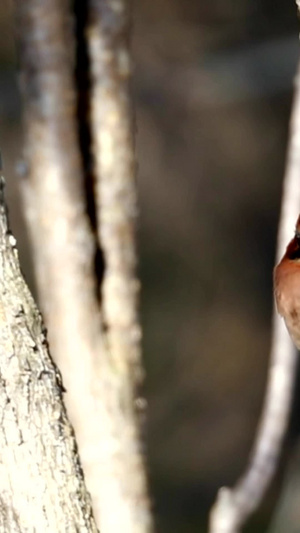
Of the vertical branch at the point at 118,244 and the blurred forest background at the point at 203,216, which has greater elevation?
the vertical branch at the point at 118,244

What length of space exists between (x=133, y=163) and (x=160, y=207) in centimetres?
275

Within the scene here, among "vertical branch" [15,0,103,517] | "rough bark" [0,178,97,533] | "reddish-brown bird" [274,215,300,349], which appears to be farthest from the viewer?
"vertical branch" [15,0,103,517]

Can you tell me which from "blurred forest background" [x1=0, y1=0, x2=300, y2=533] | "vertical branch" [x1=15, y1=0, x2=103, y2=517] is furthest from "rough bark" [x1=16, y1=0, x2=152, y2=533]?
"blurred forest background" [x1=0, y1=0, x2=300, y2=533]

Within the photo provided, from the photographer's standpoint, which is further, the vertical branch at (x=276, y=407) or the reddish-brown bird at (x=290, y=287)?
the vertical branch at (x=276, y=407)

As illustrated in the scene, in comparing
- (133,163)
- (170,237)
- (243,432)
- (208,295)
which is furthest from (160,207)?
(133,163)

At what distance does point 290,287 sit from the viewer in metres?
1.40

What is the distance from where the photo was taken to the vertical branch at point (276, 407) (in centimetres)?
184

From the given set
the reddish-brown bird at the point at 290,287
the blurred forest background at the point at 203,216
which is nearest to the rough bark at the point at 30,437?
the reddish-brown bird at the point at 290,287

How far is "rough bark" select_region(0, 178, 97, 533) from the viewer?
1.12 m

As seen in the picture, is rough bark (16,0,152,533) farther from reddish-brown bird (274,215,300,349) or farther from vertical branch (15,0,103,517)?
reddish-brown bird (274,215,300,349)

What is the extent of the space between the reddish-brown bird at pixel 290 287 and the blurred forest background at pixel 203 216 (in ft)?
9.66

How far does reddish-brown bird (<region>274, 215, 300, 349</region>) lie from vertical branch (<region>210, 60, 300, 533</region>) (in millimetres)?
417

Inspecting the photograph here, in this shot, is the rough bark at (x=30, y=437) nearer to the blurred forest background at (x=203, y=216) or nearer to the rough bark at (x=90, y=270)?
the rough bark at (x=90, y=270)

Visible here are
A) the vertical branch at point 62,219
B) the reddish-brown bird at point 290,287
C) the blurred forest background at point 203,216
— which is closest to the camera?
the reddish-brown bird at point 290,287
